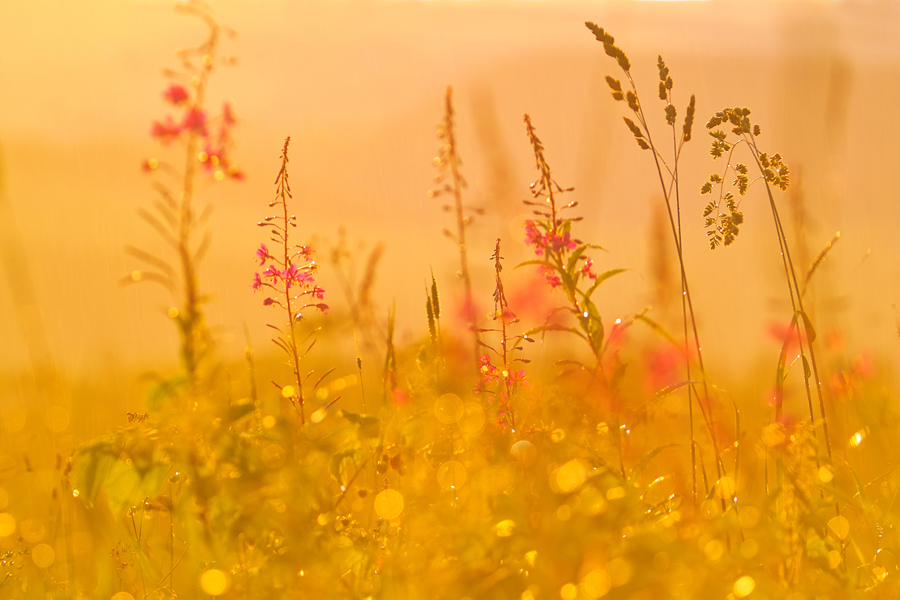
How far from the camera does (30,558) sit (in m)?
2.17

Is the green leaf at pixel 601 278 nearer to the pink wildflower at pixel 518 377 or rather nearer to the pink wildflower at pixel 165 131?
the pink wildflower at pixel 518 377

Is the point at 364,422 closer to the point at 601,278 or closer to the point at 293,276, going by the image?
the point at 293,276

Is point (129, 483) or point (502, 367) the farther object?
point (502, 367)

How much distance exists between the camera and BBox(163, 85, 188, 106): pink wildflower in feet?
5.96

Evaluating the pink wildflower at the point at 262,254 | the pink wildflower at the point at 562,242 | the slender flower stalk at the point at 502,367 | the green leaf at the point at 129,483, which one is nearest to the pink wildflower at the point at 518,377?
the slender flower stalk at the point at 502,367

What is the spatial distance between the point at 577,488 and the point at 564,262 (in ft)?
2.87

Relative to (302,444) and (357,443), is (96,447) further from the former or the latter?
(357,443)

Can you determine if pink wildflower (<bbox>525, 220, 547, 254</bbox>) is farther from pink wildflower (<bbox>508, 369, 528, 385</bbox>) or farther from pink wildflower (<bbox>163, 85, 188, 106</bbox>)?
pink wildflower (<bbox>163, 85, 188, 106</bbox>)

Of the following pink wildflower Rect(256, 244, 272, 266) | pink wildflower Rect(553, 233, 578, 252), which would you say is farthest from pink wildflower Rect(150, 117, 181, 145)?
pink wildflower Rect(553, 233, 578, 252)

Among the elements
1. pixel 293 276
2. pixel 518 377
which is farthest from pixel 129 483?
pixel 518 377

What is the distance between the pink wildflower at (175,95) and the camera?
182cm

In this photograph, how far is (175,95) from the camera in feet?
5.99

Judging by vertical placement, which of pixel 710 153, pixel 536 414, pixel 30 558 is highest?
pixel 710 153

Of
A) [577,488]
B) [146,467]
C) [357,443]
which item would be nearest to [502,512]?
[577,488]
